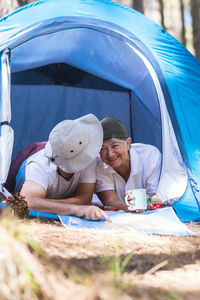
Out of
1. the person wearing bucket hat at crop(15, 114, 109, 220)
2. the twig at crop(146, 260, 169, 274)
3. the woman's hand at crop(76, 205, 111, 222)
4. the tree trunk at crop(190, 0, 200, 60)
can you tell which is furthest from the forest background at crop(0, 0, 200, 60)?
the twig at crop(146, 260, 169, 274)

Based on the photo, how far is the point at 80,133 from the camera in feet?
8.73

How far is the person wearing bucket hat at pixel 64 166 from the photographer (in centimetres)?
261

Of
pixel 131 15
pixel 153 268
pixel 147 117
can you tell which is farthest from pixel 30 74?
pixel 153 268

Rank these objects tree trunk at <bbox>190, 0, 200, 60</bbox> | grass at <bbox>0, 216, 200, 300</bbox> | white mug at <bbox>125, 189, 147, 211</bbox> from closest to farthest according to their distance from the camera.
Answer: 1. grass at <bbox>0, 216, 200, 300</bbox>
2. white mug at <bbox>125, 189, 147, 211</bbox>
3. tree trunk at <bbox>190, 0, 200, 60</bbox>

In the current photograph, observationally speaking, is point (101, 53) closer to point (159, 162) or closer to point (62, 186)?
point (159, 162)

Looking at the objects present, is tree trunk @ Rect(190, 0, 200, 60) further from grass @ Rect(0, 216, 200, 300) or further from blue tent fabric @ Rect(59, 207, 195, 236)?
grass @ Rect(0, 216, 200, 300)

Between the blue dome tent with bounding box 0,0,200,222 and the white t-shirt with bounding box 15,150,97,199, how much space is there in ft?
0.63

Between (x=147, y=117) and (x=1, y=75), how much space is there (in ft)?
6.32

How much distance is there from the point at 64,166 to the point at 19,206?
0.40 m

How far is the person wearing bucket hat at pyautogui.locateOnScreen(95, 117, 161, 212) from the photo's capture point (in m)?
2.96

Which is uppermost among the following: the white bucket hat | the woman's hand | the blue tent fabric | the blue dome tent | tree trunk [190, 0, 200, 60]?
tree trunk [190, 0, 200, 60]

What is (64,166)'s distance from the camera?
2693 millimetres

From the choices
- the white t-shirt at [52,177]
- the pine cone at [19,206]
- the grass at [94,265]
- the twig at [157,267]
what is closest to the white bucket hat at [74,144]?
the white t-shirt at [52,177]

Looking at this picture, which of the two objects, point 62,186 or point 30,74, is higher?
point 30,74
